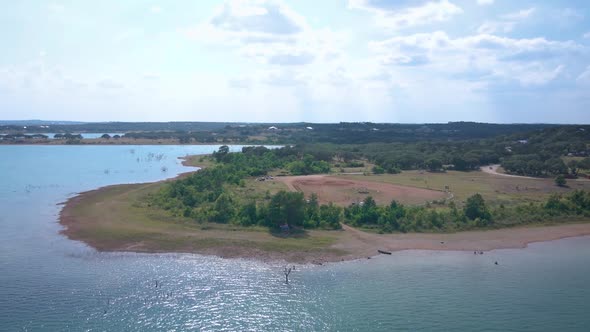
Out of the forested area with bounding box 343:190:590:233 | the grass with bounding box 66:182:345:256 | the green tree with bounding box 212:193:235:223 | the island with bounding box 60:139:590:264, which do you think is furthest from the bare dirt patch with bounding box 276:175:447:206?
the grass with bounding box 66:182:345:256

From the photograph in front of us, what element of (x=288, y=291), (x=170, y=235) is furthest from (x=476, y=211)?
(x=170, y=235)

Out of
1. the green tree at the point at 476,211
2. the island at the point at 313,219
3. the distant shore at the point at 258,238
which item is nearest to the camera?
the distant shore at the point at 258,238

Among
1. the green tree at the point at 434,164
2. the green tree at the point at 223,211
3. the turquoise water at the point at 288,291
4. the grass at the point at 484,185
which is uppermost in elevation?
the green tree at the point at 434,164

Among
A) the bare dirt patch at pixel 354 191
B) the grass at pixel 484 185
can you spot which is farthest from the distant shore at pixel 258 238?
the bare dirt patch at pixel 354 191

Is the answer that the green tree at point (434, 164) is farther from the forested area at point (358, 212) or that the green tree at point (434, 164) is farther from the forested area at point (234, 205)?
the forested area at point (234, 205)

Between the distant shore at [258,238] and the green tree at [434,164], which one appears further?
the green tree at [434,164]

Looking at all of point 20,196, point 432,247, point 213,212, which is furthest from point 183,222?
point 20,196

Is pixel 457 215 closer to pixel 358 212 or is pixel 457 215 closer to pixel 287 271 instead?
pixel 358 212
